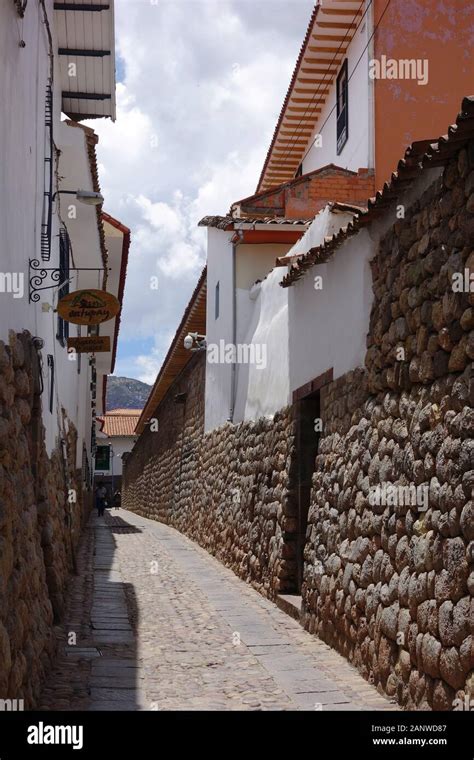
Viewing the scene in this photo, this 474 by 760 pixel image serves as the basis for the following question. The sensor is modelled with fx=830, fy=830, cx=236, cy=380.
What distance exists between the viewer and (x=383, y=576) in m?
5.49

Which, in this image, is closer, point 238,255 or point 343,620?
point 343,620

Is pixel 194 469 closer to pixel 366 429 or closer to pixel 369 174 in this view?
pixel 369 174

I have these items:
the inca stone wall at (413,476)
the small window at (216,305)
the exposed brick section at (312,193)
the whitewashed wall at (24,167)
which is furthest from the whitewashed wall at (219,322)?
the inca stone wall at (413,476)

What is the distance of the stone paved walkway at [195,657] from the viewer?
535 centimetres

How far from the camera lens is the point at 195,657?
6.56 m

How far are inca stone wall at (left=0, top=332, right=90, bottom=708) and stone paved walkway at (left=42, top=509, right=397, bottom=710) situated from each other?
358mm

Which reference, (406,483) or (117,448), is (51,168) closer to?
(406,483)

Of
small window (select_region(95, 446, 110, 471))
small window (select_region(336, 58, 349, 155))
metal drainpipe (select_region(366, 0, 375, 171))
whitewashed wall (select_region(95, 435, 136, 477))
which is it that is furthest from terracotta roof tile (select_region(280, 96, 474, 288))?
whitewashed wall (select_region(95, 435, 136, 477))

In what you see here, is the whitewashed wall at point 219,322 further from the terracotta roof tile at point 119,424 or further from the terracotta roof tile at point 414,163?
the terracotta roof tile at point 119,424

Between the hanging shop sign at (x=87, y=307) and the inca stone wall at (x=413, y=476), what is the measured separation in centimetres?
215

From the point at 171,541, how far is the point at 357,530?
9679 millimetres

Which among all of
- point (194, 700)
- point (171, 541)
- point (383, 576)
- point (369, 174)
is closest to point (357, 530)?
point (383, 576)

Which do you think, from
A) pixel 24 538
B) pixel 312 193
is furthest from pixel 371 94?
pixel 24 538

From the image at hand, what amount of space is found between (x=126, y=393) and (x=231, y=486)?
117 m
